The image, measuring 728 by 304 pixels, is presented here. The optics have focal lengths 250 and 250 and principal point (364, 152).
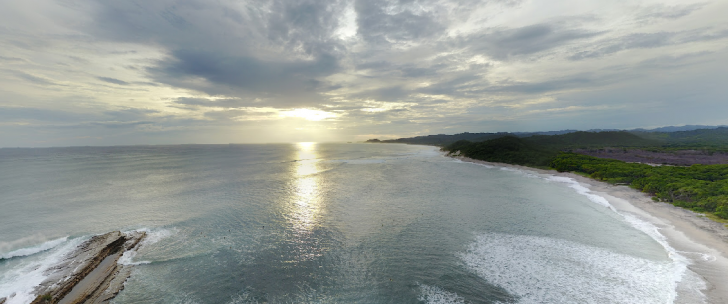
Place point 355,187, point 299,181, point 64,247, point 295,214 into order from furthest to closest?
point 299,181, point 355,187, point 295,214, point 64,247

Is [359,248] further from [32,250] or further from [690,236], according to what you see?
[690,236]

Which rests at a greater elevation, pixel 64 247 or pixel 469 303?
pixel 64 247

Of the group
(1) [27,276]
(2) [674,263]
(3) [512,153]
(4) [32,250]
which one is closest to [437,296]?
(2) [674,263]

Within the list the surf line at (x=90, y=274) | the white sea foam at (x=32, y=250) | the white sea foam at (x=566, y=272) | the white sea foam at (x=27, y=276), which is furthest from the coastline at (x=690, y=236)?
the white sea foam at (x=32, y=250)

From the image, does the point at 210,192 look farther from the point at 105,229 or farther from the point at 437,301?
the point at 437,301

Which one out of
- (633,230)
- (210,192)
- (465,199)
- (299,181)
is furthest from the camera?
(299,181)

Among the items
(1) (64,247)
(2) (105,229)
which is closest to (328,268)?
(1) (64,247)

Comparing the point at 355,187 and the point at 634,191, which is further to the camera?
the point at 355,187
